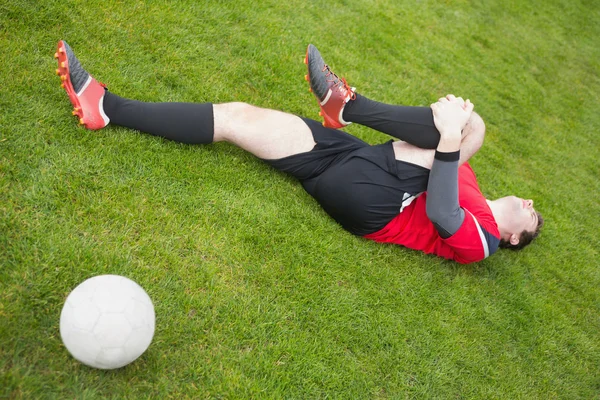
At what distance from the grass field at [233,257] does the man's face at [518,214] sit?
1.28ft

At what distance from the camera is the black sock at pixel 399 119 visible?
3.19m

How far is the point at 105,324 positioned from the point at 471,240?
245 cm

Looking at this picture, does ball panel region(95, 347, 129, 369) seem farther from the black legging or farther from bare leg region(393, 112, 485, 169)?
bare leg region(393, 112, 485, 169)

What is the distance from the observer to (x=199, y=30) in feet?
13.6

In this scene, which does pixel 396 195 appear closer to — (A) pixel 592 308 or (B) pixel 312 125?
(B) pixel 312 125

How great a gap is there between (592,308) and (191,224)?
362cm

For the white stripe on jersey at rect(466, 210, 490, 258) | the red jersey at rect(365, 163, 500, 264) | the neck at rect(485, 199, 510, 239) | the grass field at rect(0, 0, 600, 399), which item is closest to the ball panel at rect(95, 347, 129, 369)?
the grass field at rect(0, 0, 600, 399)

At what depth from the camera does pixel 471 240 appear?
3209 mm

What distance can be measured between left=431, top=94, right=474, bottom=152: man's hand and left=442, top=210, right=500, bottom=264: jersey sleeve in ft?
1.86

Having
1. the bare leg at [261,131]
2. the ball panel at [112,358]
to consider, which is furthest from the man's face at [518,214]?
the ball panel at [112,358]

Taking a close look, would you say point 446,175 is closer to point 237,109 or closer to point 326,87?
point 326,87

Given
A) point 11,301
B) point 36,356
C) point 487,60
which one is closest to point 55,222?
point 11,301

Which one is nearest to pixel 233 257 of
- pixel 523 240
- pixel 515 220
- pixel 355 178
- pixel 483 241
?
pixel 355 178

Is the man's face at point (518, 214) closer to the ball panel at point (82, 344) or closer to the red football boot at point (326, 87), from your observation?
the red football boot at point (326, 87)
